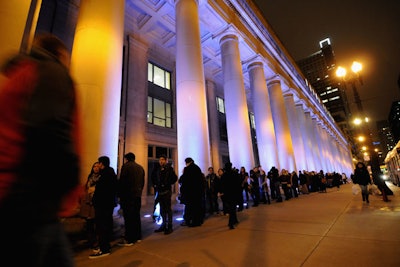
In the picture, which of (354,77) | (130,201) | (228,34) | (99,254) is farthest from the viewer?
(228,34)

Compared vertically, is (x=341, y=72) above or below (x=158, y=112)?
below

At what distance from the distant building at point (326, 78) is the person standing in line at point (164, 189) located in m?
116

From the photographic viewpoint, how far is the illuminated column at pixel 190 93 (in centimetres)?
823

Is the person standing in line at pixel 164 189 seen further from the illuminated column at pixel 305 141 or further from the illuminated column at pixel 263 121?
the illuminated column at pixel 305 141

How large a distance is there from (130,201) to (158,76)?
14.7 metres

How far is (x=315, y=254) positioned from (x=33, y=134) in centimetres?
383

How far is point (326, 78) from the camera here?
12331 centimetres

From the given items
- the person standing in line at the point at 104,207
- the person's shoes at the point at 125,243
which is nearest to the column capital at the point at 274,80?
the person standing in line at the point at 104,207

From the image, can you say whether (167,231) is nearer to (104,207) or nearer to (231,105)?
(104,207)

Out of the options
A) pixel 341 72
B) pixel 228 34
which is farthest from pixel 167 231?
pixel 228 34

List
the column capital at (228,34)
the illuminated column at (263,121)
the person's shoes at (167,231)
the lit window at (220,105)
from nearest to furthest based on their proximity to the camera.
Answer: the person's shoes at (167,231) → the column capital at (228,34) → the illuminated column at (263,121) → the lit window at (220,105)

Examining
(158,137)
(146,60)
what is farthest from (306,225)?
(146,60)

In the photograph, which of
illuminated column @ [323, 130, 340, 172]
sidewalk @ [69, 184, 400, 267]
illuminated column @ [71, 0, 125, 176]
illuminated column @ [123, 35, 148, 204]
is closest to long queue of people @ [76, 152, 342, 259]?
sidewalk @ [69, 184, 400, 267]

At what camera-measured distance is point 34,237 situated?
3.20 ft
